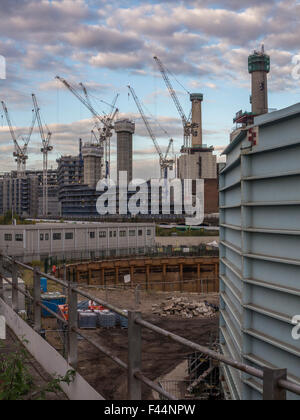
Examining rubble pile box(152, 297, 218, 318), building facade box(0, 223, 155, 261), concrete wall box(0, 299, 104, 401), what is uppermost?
concrete wall box(0, 299, 104, 401)

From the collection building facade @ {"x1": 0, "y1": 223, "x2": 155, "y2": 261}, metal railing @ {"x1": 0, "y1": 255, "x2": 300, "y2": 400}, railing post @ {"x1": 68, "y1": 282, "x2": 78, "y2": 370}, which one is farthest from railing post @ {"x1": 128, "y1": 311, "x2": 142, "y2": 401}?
building facade @ {"x1": 0, "y1": 223, "x2": 155, "y2": 261}

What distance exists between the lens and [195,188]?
160 metres

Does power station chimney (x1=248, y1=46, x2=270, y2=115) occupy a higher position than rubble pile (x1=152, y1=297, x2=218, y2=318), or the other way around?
power station chimney (x1=248, y1=46, x2=270, y2=115)

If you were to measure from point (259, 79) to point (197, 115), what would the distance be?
59.3 meters

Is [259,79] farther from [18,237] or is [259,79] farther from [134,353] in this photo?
[134,353]

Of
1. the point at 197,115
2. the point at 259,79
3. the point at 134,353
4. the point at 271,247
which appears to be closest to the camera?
the point at 134,353

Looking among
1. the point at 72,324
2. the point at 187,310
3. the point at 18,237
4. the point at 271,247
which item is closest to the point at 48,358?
the point at 72,324

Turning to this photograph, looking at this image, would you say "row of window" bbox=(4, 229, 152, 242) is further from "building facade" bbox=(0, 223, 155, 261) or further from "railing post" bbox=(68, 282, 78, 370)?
"railing post" bbox=(68, 282, 78, 370)

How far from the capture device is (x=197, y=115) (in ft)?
633

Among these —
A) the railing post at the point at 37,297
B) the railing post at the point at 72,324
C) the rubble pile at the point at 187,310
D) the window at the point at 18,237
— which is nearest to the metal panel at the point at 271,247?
the railing post at the point at 72,324

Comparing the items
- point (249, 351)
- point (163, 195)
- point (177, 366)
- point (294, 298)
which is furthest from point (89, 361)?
point (163, 195)

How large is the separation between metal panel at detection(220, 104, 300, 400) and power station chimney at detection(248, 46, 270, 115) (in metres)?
125

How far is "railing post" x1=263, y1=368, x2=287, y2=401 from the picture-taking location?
1932mm

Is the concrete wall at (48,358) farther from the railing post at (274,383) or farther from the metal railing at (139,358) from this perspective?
the railing post at (274,383)
